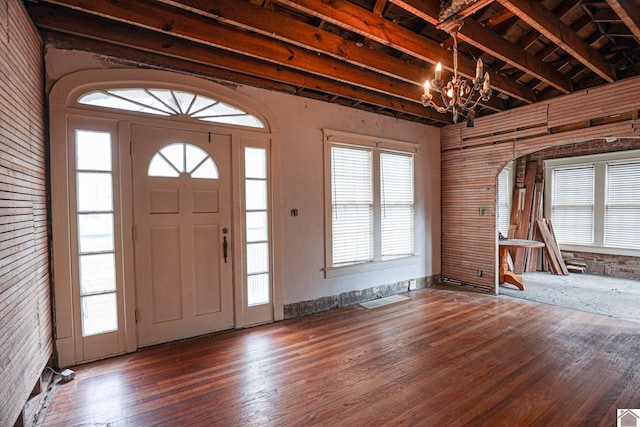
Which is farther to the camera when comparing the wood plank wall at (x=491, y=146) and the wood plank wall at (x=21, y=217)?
the wood plank wall at (x=491, y=146)

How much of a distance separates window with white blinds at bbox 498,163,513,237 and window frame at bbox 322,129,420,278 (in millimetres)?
3130

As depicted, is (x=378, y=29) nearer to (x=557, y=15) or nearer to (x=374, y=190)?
(x=557, y=15)

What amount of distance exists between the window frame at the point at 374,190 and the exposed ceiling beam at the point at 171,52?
568 millimetres

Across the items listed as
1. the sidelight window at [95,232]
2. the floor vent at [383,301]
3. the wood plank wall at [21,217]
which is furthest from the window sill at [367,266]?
the wood plank wall at [21,217]

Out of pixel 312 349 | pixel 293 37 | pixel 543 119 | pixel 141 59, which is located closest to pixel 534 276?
pixel 543 119

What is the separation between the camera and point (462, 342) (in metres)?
3.18

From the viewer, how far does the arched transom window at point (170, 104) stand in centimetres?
292

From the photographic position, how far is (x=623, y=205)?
597cm

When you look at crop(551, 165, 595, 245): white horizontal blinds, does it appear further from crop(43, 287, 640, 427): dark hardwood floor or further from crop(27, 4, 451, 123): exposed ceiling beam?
crop(27, 4, 451, 123): exposed ceiling beam

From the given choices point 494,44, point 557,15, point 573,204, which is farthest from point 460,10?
point 573,204

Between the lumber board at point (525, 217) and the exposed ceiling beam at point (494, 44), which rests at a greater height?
the exposed ceiling beam at point (494, 44)

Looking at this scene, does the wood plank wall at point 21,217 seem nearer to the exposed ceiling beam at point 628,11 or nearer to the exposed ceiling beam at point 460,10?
the exposed ceiling beam at point 460,10

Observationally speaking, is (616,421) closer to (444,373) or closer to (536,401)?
(536,401)

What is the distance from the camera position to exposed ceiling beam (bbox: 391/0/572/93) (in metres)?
2.40
